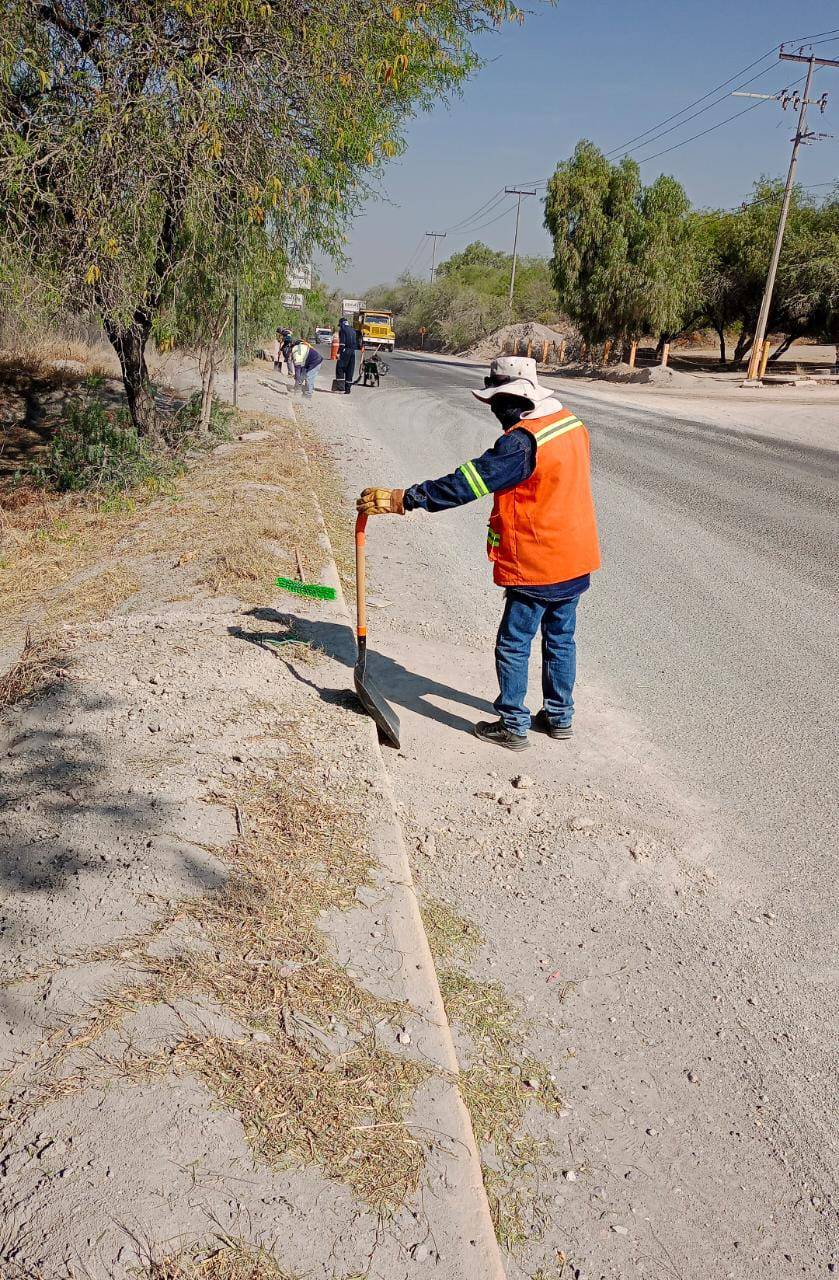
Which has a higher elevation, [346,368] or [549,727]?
[346,368]

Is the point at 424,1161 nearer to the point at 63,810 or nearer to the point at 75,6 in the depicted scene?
the point at 63,810

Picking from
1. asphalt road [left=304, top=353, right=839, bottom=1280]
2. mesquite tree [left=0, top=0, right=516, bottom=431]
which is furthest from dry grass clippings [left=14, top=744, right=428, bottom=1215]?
mesquite tree [left=0, top=0, right=516, bottom=431]

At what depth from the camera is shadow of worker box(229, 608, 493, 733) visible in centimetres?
474

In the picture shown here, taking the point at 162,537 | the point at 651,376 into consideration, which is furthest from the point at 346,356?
the point at 162,537

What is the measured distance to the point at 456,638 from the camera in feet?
19.7

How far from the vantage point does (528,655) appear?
14.5 ft

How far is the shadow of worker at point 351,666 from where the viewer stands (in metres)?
4.74

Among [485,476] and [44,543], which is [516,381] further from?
[44,543]

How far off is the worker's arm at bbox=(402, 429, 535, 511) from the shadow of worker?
3.56 ft

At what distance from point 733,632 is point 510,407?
2.85 m

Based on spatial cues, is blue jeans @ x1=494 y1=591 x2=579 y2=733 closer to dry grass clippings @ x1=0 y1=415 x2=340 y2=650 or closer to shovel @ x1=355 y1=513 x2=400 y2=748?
shovel @ x1=355 y1=513 x2=400 y2=748

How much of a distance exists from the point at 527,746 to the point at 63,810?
2.14m

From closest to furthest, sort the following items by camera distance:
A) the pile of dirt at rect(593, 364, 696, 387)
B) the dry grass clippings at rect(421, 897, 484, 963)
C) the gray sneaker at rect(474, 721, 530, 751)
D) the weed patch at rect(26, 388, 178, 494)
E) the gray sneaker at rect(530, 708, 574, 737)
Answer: the dry grass clippings at rect(421, 897, 484, 963) < the gray sneaker at rect(474, 721, 530, 751) < the gray sneaker at rect(530, 708, 574, 737) < the weed patch at rect(26, 388, 178, 494) < the pile of dirt at rect(593, 364, 696, 387)

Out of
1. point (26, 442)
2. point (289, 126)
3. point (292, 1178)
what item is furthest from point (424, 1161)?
point (26, 442)
